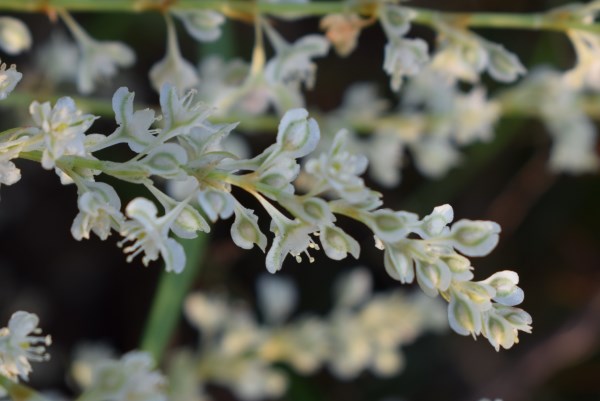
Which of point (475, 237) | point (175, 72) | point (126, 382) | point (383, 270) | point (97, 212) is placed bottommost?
point (383, 270)

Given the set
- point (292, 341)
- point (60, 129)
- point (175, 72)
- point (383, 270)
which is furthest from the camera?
point (383, 270)

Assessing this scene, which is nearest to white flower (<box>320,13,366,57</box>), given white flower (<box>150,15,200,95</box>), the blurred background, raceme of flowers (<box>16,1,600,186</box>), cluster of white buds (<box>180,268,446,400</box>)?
raceme of flowers (<box>16,1,600,186</box>)

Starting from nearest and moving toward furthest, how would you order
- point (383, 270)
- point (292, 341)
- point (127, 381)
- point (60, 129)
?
point (60, 129), point (127, 381), point (292, 341), point (383, 270)

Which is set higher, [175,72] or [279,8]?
[279,8]

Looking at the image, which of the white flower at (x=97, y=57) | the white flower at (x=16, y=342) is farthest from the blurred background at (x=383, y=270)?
the white flower at (x=16, y=342)

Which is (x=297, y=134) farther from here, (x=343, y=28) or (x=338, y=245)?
(x=343, y=28)

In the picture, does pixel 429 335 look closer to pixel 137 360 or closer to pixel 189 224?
pixel 137 360

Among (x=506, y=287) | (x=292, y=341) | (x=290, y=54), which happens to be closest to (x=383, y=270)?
(x=292, y=341)

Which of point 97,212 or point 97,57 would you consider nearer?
point 97,212
